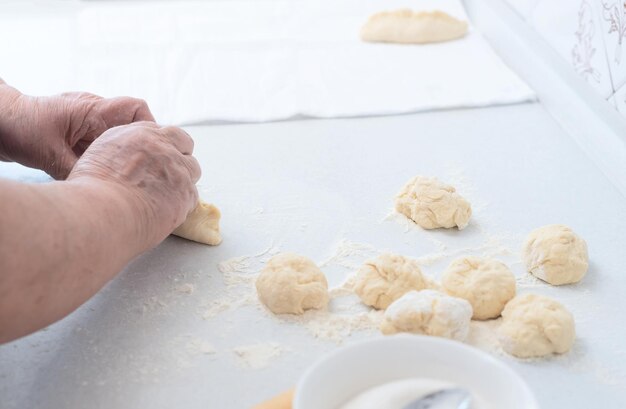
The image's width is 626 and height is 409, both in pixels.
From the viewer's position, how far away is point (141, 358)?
108 centimetres

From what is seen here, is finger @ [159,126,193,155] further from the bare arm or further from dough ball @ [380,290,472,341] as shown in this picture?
dough ball @ [380,290,472,341]

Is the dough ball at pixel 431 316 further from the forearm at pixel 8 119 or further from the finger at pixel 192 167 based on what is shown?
the forearm at pixel 8 119

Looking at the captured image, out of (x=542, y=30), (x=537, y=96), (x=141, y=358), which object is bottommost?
(x=141, y=358)

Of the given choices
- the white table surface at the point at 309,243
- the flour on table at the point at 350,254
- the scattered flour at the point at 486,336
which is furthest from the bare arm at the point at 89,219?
the scattered flour at the point at 486,336

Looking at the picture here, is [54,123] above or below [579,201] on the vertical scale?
above

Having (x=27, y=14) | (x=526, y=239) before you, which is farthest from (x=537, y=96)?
(x=27, y=14)

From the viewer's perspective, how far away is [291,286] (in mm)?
1145

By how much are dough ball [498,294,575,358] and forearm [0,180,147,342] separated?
0.56m

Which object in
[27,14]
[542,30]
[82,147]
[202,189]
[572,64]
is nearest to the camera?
[82,147]

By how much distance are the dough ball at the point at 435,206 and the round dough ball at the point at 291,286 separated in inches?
10.5

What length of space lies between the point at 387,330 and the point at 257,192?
52 centimetres

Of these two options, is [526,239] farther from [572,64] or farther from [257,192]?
[572,64]

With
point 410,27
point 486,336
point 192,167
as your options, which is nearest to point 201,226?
point 192,167

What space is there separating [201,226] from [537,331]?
592mm
